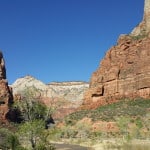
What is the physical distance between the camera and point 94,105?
140 metres

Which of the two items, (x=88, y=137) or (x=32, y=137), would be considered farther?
(x=88, y=137)

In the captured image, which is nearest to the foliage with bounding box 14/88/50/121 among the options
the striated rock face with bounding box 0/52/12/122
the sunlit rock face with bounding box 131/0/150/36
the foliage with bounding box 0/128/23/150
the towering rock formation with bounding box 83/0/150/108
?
the foliage with bounding box 0/128/23/150

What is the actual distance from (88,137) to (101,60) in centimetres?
4884

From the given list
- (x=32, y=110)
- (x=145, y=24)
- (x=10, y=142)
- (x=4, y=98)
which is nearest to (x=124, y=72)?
(x=145, y=24)

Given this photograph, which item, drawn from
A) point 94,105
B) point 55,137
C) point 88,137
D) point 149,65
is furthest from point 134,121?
point 94,105

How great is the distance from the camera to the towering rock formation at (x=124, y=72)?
126m

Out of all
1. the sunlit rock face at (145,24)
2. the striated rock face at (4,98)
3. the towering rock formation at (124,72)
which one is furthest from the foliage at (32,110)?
the sunlit rock face at (145,24)

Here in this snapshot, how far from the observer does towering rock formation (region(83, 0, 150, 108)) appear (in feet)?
415

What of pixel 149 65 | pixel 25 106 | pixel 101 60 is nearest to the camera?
pixel 25 106

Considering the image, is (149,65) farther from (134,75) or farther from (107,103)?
(107,103)

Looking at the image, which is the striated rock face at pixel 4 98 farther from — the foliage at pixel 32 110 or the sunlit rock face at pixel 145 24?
the sunlit rock face at pixel 145 24

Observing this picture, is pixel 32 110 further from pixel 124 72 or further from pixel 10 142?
pixel 124 72

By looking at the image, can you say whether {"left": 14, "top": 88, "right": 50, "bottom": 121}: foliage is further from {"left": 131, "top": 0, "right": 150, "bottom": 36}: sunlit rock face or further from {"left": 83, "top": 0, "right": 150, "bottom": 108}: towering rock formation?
{"left": 131, "top": 0, "right": 150, "bottom": 36}: sunlit rock face

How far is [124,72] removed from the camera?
13188cm
